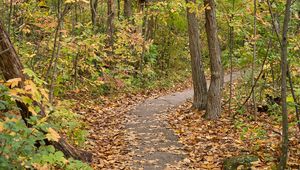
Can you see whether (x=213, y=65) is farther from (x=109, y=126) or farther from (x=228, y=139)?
(x=109, y=126)

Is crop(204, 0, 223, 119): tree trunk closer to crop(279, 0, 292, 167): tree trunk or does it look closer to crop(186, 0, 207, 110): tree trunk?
crop(186, 0, 207, 110): tree trunk

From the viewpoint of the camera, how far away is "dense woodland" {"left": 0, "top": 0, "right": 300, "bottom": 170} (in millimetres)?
5067

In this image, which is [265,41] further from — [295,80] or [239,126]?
[239,126]

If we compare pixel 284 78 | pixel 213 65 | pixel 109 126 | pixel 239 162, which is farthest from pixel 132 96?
pixel 284 78

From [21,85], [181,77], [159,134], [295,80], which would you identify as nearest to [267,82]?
[295,80]

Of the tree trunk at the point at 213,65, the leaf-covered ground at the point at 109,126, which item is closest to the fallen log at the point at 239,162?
the leaf-covered ground at the point at 109,126

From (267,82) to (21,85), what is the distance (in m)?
7.97

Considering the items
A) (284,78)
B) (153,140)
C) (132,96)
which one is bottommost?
(132,96)

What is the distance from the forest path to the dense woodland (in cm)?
10

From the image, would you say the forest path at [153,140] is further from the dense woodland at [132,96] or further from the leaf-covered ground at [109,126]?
the leaf-covered ground at [109,126]

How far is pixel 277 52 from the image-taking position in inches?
395

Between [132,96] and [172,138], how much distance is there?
6.78 meters

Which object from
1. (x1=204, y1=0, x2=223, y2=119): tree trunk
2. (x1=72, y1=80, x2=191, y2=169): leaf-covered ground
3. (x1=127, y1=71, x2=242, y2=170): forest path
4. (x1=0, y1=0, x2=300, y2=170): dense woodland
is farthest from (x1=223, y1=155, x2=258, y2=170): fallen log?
(x1=204, y1=0, x2=223, y2=119): tree trunk

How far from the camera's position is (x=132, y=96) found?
15359 millimetres
